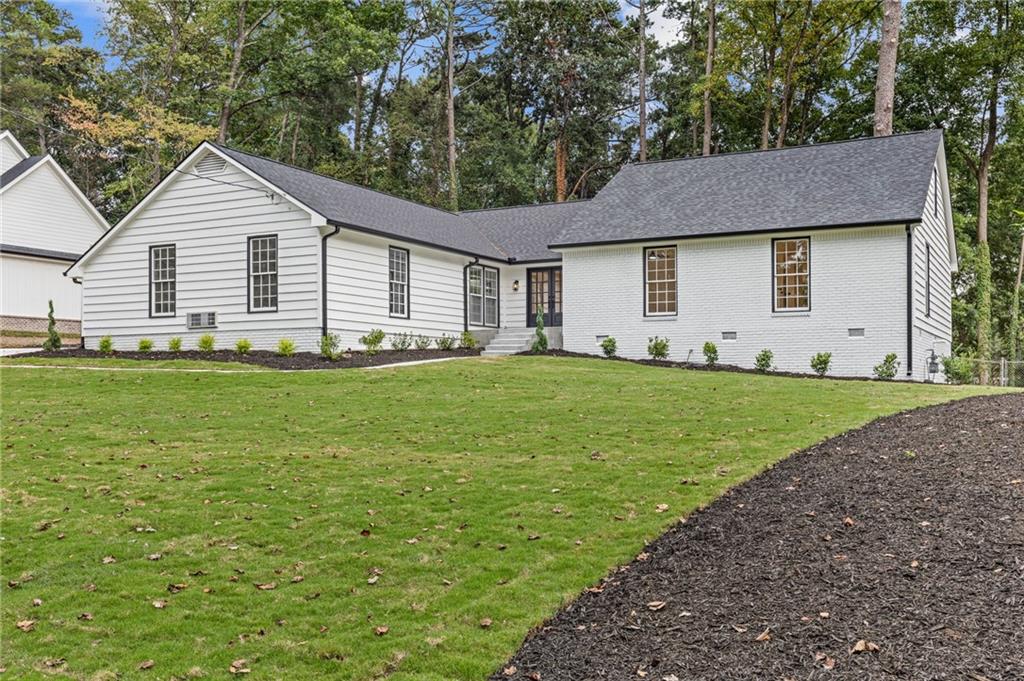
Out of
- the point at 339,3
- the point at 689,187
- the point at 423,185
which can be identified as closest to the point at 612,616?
the point at 689,187

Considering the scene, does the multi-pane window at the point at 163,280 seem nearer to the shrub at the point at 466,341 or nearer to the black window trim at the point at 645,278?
the shrub at the point at 466,341

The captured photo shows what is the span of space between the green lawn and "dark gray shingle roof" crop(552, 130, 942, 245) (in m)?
7.82

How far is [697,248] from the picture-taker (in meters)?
21.5

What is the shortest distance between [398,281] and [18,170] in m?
18.8

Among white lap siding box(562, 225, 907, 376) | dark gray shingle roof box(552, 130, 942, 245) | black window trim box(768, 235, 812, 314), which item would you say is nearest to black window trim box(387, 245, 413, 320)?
dark gray shingle roof box(552, 130, 942, 245)

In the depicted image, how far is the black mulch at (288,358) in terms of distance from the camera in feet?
59.2

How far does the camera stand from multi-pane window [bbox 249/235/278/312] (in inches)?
798

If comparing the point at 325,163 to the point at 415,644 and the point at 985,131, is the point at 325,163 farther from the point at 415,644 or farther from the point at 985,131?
the point at 415,644

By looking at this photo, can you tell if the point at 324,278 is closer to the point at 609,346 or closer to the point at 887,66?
the point at 609,346

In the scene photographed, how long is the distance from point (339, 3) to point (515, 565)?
112 ft

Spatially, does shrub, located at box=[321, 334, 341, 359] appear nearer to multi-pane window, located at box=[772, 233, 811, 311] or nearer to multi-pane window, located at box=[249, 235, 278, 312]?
multi-pane window, located at box=[249, 235, 278, 312]

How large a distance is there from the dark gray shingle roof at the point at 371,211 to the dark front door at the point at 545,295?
1.13 meters

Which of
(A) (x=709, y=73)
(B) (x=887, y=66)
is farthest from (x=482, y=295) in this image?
(A) (x=709, y=73)

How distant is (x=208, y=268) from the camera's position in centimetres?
2097
